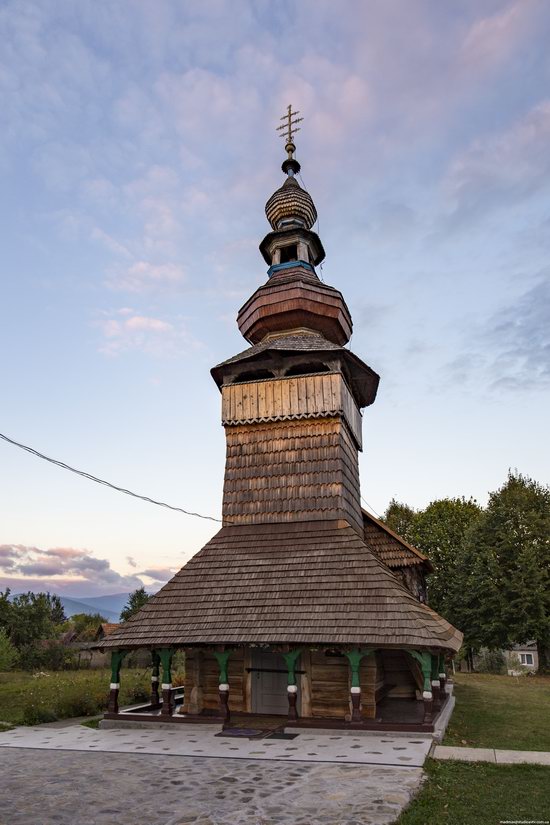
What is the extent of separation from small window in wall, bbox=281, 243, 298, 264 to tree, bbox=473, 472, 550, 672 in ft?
68.0

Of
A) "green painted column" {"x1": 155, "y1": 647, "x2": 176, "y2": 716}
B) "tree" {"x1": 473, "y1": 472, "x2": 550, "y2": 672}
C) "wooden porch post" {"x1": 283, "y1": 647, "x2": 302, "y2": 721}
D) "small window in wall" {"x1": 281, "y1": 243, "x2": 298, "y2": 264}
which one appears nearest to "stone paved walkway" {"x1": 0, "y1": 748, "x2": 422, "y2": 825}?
"wooden porch post" {"x1": 283, "y1": 647, "x2": 302, "y2": 721}

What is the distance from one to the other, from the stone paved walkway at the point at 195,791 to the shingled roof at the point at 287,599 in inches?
131

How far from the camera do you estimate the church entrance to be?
14359 mm

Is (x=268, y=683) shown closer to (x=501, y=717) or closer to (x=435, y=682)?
(x=435, y=682)

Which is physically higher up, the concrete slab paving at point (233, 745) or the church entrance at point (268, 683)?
the church entrance at point (268, 683)

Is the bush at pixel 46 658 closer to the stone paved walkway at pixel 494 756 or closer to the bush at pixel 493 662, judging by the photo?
the bush at pixel 493 662

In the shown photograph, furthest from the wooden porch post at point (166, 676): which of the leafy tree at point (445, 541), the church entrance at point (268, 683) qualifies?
the leafy tree at point (445, 541)

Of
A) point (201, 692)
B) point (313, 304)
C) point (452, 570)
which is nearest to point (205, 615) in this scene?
point (201, 692)

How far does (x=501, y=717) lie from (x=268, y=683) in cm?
578

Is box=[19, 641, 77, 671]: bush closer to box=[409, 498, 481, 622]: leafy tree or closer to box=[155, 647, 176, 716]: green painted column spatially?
box=[409, 498, 481, 622]: leafy tree

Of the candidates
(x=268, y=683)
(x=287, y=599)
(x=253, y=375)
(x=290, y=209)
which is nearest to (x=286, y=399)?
(x=253, y=375)

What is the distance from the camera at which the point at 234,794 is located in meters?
7.27

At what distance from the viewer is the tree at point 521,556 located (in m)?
31.3

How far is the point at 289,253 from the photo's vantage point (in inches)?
893
